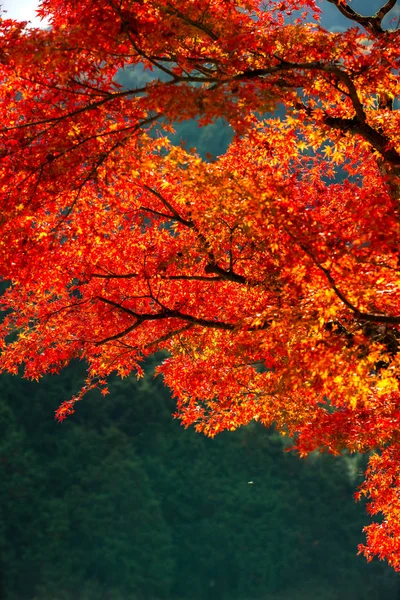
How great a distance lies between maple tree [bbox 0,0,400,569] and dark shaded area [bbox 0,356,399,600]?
29.7ft

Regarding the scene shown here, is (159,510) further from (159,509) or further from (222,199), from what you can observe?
(222,199)

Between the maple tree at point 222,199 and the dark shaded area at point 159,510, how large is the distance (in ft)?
29.7

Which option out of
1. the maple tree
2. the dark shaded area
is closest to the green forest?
the dark shaded area

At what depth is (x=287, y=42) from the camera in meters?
6.23

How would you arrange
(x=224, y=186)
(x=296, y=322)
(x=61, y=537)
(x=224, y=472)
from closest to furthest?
(x=296, y=322)
(x=224, y=186)
(x=61, y=537)
(x=224, y=472)

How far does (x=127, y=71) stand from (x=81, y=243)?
26.9m

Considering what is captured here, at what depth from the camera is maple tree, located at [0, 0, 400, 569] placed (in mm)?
4828

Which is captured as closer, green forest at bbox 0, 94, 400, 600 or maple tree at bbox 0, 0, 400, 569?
maple tree at bbox 0, 0, 400, 569

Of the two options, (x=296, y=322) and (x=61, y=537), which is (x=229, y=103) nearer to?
(x=296, y=322)

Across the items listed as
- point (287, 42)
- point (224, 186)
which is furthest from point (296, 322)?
point (287, 42)

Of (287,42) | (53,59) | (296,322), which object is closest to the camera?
(53,59)

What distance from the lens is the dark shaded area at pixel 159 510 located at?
16688 mm

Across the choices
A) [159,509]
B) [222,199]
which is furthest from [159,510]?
[222,199]

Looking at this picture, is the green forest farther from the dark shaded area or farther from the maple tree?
the maple tree
